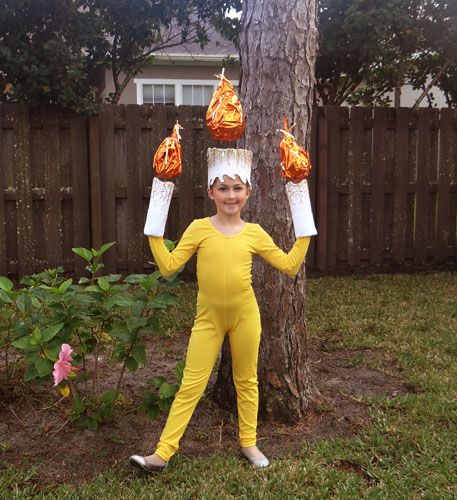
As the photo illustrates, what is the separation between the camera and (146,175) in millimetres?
7352

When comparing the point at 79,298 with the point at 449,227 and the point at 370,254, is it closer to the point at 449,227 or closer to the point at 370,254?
the point at 370,254

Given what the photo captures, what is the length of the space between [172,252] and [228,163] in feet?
1.71

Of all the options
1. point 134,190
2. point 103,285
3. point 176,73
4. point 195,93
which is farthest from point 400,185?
point 176,73

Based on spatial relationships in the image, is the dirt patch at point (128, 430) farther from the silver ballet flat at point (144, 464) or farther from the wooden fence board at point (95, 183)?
the wooden fence board at point (95, 183)

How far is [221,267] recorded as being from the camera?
311 centimetres

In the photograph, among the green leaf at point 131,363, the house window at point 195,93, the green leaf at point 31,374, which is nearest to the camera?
the green leaf at point 31,374

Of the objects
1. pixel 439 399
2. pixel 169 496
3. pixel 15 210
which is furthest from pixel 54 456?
pixel 15 210

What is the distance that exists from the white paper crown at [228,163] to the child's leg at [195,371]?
2.29 ft

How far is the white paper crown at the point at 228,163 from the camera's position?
121 inches

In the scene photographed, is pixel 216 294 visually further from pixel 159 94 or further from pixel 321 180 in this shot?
pixel 159 94

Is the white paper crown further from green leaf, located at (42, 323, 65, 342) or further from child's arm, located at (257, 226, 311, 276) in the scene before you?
green leaf, located at (42, 323, 65, 342)

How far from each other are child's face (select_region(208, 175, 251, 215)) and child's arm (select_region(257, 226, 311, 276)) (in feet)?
0.68

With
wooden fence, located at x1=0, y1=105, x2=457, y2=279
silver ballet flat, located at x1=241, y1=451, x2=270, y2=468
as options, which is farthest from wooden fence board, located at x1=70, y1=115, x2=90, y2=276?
silver ballet flat, located at x1=241, y1=451, x2=270, y2=468

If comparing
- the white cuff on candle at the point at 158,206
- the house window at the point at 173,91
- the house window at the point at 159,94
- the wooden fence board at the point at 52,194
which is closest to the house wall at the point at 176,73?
the house window at the point at 173,91
